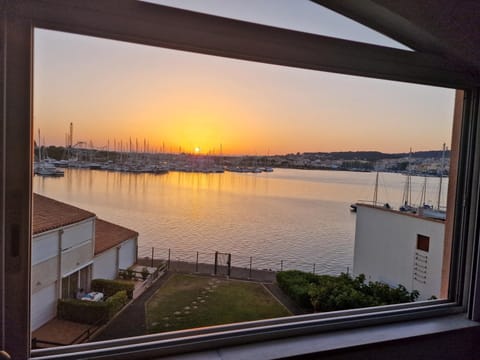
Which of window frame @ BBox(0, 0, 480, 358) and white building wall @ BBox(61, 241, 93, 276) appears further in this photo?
white building wall @ BBox(61, 241, 93, 276)

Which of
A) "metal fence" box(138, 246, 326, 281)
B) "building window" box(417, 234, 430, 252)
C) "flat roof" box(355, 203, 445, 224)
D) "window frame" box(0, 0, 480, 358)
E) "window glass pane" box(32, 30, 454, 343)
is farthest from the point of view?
"building window" box(417, 234, 430, 252)

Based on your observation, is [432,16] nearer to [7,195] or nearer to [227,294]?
Answer: [227,294]

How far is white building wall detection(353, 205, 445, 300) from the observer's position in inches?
72.0

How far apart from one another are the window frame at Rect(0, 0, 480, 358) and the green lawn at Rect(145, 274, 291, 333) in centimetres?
9

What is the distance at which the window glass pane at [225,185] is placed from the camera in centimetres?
125

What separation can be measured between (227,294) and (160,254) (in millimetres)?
385

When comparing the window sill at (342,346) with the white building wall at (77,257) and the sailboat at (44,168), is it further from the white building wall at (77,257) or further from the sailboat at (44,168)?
the sailboat at (44,168)

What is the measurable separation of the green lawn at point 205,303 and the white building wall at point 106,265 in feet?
0.70

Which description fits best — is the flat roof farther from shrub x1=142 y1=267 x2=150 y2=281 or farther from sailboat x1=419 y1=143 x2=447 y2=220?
shrub x1=142 y1=267 x2=150 y2=281

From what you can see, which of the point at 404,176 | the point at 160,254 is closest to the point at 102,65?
the point at 160,254

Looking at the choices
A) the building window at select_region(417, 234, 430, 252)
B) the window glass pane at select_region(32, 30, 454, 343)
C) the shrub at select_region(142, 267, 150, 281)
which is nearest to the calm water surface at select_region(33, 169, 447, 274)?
the window glass pane at select_region(32, 30, 454, 343)

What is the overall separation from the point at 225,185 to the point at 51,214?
0.73 m

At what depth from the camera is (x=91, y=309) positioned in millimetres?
1260

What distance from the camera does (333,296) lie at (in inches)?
64.6
